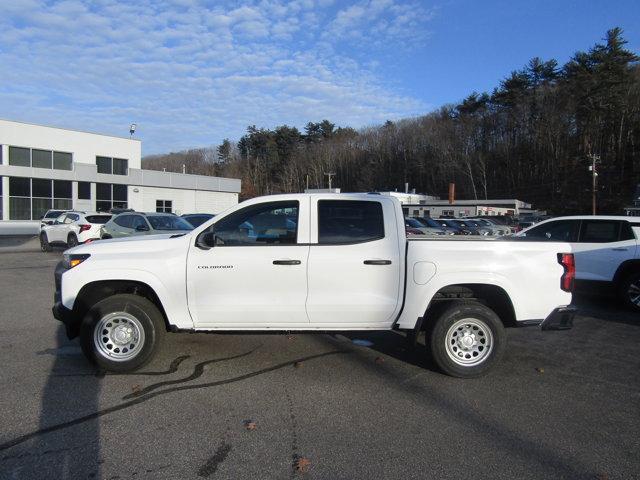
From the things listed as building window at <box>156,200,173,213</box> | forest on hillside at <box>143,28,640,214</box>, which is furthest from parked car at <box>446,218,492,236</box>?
forest on hillside at <box>143,28,640,214</box>

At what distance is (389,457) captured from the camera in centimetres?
375

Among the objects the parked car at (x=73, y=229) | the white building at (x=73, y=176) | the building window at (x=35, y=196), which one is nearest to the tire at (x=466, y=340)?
the parked car at (x=73, y=229)

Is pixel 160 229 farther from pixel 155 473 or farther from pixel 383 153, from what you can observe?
pixel 383 153

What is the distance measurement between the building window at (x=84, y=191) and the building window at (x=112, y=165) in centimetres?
182

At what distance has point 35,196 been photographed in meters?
36.8

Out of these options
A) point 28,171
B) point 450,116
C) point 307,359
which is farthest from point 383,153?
point 307,359

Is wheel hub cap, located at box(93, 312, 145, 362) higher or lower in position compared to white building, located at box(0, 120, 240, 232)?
lower

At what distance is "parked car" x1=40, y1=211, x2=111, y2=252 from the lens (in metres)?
19.8

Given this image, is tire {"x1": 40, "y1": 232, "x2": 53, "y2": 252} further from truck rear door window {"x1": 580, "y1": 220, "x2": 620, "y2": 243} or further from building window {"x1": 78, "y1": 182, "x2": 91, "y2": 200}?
truck rear door window {"x1": 580, "y1": 220, "x2": 620, "y2": 243}

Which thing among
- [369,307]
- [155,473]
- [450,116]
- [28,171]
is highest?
[450,116]

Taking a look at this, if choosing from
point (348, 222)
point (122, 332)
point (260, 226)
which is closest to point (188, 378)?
point (122, 332)

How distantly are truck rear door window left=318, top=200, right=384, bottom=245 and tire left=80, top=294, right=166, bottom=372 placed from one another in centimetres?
202

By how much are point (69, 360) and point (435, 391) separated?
4.17 m

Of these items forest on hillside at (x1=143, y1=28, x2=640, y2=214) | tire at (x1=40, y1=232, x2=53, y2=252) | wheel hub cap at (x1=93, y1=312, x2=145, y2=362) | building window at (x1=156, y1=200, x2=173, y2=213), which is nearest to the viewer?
wheel hub cap at (x1=93, y1=312, x2=145, y2=362)
